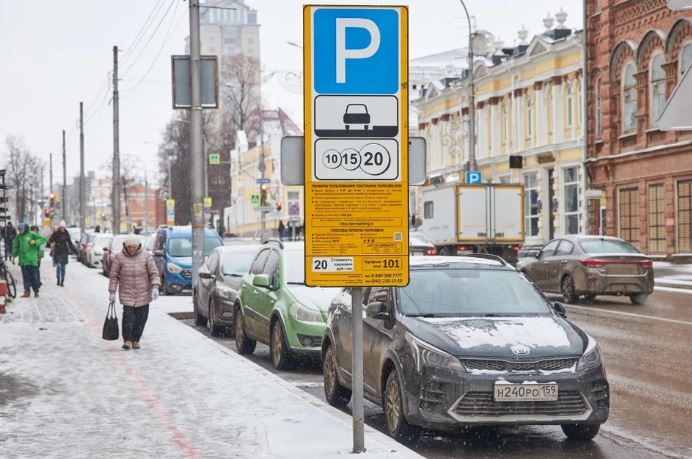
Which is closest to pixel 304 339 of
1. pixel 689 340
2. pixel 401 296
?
pixel 401 296

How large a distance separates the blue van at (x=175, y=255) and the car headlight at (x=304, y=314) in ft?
50.6

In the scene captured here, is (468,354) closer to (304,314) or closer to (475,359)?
(475,359)

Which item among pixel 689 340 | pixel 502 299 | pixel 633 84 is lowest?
pixel 689 340

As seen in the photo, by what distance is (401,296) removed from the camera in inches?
408

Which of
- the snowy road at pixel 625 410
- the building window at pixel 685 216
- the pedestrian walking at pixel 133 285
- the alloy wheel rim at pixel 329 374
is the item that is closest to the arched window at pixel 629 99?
the building window at pixel 685 216

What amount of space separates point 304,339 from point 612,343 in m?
5.31

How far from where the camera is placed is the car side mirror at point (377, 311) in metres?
10.0

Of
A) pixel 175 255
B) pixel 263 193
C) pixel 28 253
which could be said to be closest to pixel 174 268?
pixel 175 255

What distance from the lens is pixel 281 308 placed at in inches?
571

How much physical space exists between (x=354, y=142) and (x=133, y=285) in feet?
28.0

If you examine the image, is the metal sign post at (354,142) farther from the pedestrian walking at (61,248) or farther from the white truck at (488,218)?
the white truck at (488,218)

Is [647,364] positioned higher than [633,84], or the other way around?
[633,84]

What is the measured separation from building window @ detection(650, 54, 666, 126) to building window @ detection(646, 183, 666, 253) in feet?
7.91

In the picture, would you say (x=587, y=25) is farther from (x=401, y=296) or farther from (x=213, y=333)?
(x=401, y=296)
